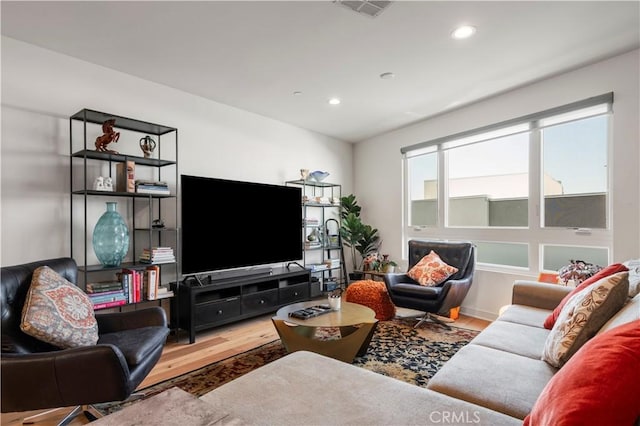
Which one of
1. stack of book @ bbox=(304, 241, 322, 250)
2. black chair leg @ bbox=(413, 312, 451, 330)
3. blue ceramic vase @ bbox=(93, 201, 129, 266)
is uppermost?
blue ceramic vase @ bbox=(93, 201, 129, 266)

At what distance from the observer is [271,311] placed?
12.3 ft

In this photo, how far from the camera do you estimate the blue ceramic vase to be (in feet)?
8.80

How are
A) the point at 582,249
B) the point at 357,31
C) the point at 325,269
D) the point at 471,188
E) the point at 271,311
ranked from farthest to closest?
the point at 325,269, the point at 471,188, the point at 271,311, the point at 582,249, the point at 357,31

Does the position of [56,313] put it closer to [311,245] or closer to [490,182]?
[311,245]

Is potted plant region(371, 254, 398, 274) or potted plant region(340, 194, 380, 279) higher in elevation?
potted plant region(340, 194, 380, 279)

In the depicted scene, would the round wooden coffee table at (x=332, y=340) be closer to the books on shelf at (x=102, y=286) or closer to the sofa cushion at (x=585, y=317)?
the sofa cushion at (x=585, y=317)

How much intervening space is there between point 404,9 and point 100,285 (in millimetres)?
3097

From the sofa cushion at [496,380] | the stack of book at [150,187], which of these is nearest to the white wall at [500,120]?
the sofa cushion at [496,380]

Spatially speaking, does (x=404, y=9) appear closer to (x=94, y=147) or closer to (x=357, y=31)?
(x=357, y=31)

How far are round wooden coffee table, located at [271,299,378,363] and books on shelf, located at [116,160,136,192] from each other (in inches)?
65.5

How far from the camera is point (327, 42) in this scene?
261 cm

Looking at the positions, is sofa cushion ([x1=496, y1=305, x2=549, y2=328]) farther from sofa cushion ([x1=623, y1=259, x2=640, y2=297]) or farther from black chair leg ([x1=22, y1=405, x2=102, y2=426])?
black chair leg ([x1=22, y1=405, x2=102, y2=426])

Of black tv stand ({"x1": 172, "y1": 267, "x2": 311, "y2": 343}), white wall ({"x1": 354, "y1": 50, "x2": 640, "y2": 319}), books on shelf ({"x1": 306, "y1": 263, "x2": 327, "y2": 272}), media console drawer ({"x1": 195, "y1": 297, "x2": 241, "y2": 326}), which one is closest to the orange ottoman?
black tv stand ({"x1": 172, "y1": 267, "x2": 311, "y2": 343})

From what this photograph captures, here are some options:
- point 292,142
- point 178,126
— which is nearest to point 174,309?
point 178,126
